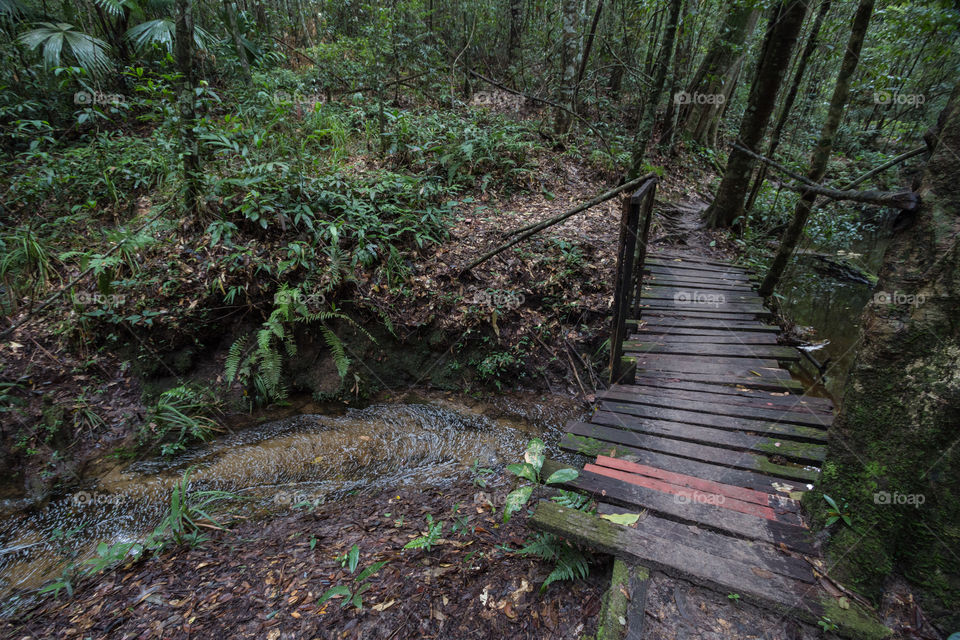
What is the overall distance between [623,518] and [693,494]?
0.51m

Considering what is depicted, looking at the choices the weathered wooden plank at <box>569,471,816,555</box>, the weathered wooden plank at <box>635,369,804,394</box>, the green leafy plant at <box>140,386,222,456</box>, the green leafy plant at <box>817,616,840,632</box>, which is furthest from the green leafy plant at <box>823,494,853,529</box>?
the green leafy plant at <box>140,386,222,456</box>

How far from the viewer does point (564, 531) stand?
2.19m

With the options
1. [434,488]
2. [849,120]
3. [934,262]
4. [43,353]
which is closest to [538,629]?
[434,488]

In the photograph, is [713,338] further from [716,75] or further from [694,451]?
[716,75]

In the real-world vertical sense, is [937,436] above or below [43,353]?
→ above

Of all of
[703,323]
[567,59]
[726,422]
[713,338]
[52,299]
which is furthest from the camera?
[567,59]

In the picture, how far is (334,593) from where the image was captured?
2486mm

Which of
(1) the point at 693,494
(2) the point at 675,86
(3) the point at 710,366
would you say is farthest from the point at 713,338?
(2) the point at 675,86

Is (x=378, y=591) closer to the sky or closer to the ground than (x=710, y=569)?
closer to the ground

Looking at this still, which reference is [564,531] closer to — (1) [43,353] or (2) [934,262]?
(2) [934,262]

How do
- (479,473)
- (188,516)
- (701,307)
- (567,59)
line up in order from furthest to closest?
1. (567,59)
2. (701,307)
3. (479,473)
4. (188,516)

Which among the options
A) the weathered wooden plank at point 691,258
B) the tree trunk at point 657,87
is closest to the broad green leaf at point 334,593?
the weathered wooden plank at point 691,258

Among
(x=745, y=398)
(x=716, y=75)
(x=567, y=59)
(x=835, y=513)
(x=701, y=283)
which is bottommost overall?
(x=701, y=283)

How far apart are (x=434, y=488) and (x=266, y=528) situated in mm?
1521
